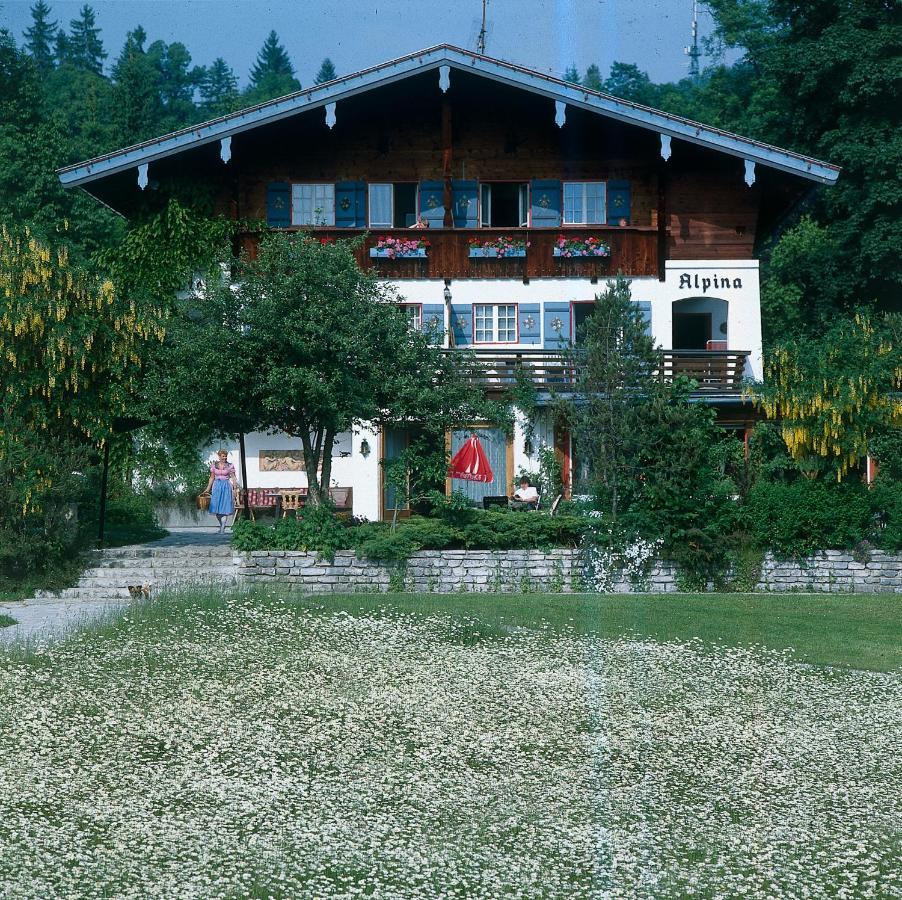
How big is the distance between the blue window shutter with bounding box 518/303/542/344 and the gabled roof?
178 inches

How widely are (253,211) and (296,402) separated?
10.7 m

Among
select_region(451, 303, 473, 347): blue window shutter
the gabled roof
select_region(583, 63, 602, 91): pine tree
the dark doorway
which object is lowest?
select_region(451, 303, 473, 347): blue window shutter

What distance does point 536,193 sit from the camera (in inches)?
1212

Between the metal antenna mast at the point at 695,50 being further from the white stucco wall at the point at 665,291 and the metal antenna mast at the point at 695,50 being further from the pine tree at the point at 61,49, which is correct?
the pine tree at the point at 61,49

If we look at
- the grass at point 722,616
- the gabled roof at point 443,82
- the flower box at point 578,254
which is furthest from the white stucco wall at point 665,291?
the grass at point 722,616

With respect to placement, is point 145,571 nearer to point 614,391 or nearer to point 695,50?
point 614,391

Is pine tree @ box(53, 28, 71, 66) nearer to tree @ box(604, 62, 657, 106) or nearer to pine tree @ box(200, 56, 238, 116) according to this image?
pine tree @ box(200, 56, 238, 116)

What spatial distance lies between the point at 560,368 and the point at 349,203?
262 inches

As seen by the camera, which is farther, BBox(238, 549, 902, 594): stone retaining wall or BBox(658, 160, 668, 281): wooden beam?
BBox(658, 160, 668, 281): wooden beam

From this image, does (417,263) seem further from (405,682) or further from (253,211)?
(405,682)

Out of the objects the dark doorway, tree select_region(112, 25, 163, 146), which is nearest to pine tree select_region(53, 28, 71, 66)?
tree select_region(112, 25, 163, 146)

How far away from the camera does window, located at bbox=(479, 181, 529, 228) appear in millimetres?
31000

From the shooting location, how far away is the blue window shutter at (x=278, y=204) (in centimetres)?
3055

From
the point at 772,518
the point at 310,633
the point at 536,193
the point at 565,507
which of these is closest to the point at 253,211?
the point at 536,193
